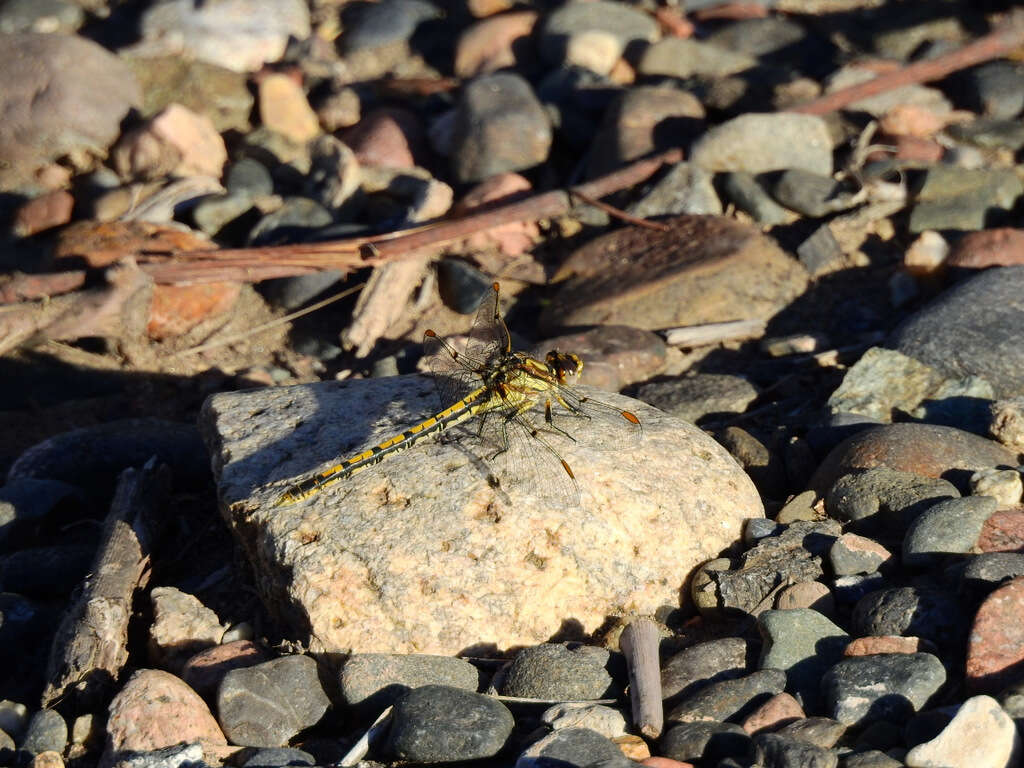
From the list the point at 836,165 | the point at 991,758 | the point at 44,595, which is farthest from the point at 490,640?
the point at 836,165

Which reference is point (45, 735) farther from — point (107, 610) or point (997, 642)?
point (997, 642)

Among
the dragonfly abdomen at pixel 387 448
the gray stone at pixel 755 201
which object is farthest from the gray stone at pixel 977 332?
the dragonfly abdomen at pixel 387 448

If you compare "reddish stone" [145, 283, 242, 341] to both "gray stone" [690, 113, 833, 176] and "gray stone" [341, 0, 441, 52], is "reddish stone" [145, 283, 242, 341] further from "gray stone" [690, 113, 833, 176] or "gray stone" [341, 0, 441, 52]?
"gray stone" [341, 0, 441, 52]

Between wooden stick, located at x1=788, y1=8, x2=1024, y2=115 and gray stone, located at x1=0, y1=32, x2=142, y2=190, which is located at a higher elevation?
wooden stick, located at x1=788, y1=8, x2=1024, y2=115

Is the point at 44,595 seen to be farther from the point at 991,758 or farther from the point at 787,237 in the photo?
the point at 787,237

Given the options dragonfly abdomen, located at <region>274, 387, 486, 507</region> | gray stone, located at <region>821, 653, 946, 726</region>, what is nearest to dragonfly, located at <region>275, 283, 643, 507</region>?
dragonfly abdomen, located at <region>274, 387, 486, 507</region>

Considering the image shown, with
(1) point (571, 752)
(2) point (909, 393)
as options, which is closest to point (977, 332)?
(2) point (909, 393)
